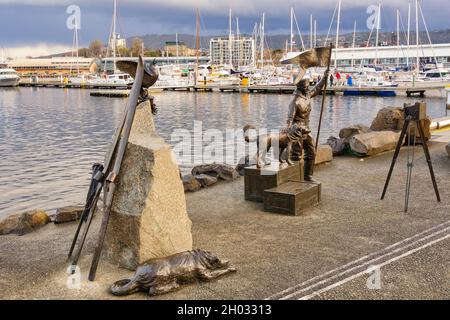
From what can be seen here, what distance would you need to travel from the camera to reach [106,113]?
4969 cm

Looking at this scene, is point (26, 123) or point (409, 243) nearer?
point (409, 243)

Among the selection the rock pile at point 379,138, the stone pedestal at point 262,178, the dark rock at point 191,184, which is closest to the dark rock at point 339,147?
the rock pile at point 379,138

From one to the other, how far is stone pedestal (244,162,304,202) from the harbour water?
6.75m

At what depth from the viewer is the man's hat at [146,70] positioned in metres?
7.82

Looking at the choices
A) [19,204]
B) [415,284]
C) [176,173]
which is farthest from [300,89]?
[19,204]

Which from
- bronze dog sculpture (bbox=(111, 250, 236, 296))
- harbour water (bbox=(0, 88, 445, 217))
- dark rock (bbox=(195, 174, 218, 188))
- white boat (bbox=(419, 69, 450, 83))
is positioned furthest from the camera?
white boat (bbox=(419, 69, 450, 83))

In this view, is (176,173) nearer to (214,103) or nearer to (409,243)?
(409,243)

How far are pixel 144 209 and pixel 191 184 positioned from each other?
222 inches

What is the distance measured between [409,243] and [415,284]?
1.67 meters

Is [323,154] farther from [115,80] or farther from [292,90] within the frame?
[115,80]

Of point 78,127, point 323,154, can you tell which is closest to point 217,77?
point 78,127

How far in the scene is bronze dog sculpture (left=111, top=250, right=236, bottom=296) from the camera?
659 centimetres

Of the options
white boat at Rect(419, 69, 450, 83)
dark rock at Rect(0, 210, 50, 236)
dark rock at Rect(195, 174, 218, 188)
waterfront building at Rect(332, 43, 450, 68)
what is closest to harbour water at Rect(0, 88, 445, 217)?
dark rock at Rect(0, 210, 50, 236)

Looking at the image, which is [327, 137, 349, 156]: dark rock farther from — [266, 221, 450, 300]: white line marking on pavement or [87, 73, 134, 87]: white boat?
[87, 73, 134, 87]: white boat
